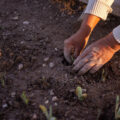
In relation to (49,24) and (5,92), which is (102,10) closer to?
(49,24)

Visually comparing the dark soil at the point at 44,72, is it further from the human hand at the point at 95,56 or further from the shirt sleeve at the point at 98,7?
the shirt sleeve at the point at 98,7

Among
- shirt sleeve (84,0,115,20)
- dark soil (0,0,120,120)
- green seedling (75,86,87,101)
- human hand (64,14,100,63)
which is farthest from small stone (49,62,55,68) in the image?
shirt sleeve (84,0,115,20)

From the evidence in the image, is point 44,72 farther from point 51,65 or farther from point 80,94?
point 80,94

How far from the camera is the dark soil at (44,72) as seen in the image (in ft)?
4.64

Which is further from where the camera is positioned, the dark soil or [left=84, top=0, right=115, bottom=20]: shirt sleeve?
[left=84, top=0, right=115, bottom=20]: shirt sleeve

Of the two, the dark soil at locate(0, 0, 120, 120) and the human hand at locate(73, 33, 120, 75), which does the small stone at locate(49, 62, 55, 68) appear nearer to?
the dark soil at locate(0, 0, 120, 120)

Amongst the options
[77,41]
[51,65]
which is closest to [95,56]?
[77,41]

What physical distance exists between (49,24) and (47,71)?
0.72 m

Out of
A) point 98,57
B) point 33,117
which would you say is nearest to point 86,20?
point 98,57

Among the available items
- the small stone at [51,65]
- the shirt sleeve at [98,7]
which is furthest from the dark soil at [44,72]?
the shirt sleeve at [98,7]

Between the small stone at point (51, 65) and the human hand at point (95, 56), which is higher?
the human hand at point (95, 56)

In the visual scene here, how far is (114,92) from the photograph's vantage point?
61.7 inches

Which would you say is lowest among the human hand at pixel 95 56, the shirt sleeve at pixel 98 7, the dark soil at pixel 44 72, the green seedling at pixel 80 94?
the dark soil at pixel 44 72

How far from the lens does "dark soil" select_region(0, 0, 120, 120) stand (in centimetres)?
142
